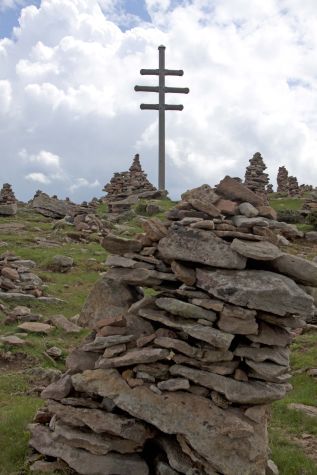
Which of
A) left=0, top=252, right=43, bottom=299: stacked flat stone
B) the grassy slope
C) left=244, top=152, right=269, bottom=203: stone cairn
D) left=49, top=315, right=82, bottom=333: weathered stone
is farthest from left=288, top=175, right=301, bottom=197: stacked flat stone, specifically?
left=49, top=315, right=82, bottom=333: weathered stone

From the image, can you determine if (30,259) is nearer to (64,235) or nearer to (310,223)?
(64,235)

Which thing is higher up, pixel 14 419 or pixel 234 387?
pixel 234 387

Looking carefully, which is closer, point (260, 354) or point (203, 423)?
point (203, 423)

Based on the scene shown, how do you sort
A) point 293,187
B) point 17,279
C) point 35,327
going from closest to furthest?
point 35,327 → point 17,279 → point 293,187

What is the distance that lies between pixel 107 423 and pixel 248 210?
485 cm

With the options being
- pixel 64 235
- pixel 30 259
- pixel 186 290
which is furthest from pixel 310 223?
pixel 186 290

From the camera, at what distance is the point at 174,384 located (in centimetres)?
972

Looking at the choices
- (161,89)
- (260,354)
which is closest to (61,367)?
(260,354)

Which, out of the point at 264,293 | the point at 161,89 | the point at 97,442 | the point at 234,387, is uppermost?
the point at 161,89

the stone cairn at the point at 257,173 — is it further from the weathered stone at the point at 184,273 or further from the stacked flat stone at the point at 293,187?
the weathered stone at the point at 184,273

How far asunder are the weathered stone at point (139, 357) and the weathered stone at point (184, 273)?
1347mm

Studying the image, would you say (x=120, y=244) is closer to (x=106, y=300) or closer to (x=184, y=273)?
(x=106, y=300)

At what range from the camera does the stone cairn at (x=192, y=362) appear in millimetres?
9562

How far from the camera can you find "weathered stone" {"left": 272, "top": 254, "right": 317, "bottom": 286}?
9992mm
